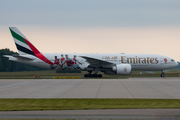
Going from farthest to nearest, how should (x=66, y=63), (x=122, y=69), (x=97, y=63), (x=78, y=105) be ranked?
(x=66, y=63), (x=97, y=63), (x=122, y=69), (x=78, y=105)

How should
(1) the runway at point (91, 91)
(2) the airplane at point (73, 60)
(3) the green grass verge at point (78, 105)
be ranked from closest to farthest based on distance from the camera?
(3) the green grass verge at point (78, 105) → (1) the runway at point (91, 91) → (2) the airplane at point (73, 60)

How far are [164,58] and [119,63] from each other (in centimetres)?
820

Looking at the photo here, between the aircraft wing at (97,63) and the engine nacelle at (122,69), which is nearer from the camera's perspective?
the engine nacelle at (122,69)

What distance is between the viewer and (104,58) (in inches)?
1404

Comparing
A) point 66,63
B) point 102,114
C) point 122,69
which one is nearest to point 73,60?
point 66,63

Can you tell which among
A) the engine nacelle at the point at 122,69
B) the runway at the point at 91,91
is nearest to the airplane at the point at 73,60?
the engine nacelle at the point at 122,69

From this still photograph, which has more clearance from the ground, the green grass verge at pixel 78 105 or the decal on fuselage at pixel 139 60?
the decal on fuselage at pixel 139 60

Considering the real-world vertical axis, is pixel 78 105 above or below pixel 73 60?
below

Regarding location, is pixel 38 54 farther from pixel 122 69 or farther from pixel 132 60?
pixel 132 60

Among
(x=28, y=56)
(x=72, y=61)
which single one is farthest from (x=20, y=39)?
(x=72, y=61)

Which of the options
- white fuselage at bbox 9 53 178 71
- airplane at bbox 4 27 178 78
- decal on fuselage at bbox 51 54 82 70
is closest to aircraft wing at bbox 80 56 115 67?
airplane at bbox 4 27 178 78

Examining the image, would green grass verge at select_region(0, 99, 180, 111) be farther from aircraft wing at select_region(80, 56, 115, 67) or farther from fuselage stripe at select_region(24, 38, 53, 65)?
fuselage stripe at select_region(24, 38, 53, 65)

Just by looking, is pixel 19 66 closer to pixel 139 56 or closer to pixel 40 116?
pixel 139 56

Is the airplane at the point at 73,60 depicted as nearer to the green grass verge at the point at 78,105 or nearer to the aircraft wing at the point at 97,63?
the aircraft wing at the point at 97,63
